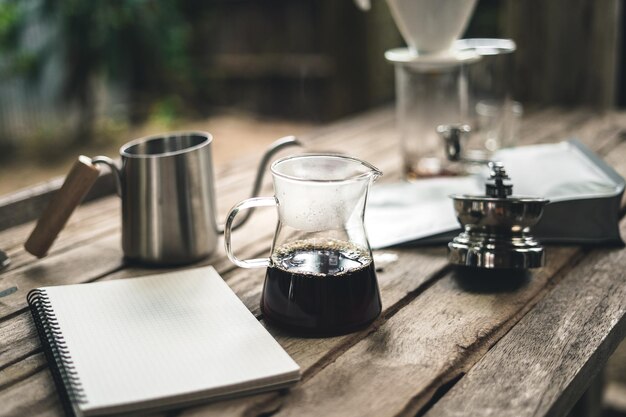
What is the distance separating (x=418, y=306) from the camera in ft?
3.19

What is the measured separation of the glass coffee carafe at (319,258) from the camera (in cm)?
85

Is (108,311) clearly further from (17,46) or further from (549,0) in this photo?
(17,46)

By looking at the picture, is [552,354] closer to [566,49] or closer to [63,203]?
[63,203]

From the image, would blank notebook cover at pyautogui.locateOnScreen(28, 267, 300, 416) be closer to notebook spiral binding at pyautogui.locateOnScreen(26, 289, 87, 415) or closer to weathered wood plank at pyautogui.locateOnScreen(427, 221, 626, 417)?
notebook spiral binding at pyautogui.locateOnScreen(26, 289, 87, 415)

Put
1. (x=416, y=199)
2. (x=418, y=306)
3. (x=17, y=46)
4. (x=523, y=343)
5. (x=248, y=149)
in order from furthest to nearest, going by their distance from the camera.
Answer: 1. (x=17, y=46)
2. (x=248, y=149)
3. (x=416, y=199)
4. (x=418, y=306)
5. (x=523, y=343)

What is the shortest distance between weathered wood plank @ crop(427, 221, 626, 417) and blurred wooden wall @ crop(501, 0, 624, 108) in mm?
1416

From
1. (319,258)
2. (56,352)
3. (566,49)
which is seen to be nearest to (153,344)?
(56,352)

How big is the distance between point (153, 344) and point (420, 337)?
309 millimetres

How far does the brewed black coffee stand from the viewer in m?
0.85

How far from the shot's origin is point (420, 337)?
0.88 m

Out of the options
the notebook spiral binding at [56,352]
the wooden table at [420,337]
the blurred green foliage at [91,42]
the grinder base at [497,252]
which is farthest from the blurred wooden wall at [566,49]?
the blurred green foliage at [91,42]

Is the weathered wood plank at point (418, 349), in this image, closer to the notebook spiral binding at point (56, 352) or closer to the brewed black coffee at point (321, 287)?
the brewed black coffee at point (321, 287)

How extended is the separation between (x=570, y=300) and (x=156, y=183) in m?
0.59

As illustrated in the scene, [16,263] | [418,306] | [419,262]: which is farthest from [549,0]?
[16,263]
